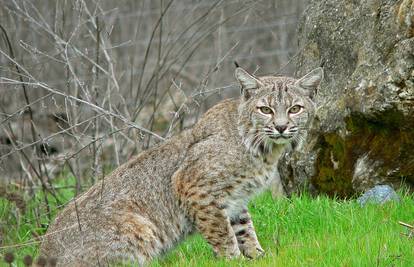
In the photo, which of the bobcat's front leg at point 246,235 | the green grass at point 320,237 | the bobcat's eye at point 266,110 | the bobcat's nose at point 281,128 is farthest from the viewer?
the bobcat's front leg at point 246,235

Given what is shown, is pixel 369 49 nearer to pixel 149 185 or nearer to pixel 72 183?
pixel 149 185

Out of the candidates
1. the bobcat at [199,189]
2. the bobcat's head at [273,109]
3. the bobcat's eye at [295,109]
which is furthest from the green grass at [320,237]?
the bobcat's eye at [295,109]

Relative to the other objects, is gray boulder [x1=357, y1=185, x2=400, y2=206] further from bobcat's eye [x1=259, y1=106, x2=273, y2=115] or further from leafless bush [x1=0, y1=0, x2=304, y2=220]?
leafless bush [x1=0, y1=0, x2=304, y2=220]

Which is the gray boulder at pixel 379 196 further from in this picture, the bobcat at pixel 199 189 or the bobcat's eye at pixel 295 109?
the bobcat's eye at pixel 295 109

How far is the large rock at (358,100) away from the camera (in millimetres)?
7426

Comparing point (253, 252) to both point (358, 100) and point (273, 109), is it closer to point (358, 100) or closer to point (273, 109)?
point (273, 109)

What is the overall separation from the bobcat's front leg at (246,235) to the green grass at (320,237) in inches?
4.5

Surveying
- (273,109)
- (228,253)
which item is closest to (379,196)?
(273,109)

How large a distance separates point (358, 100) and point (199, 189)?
5.28 feet

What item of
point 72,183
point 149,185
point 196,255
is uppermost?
point 149,185

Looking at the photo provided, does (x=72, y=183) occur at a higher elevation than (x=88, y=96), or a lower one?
lower

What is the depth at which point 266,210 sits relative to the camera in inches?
310

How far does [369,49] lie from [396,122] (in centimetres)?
70

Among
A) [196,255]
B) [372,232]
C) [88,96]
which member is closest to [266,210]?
[196,255]
